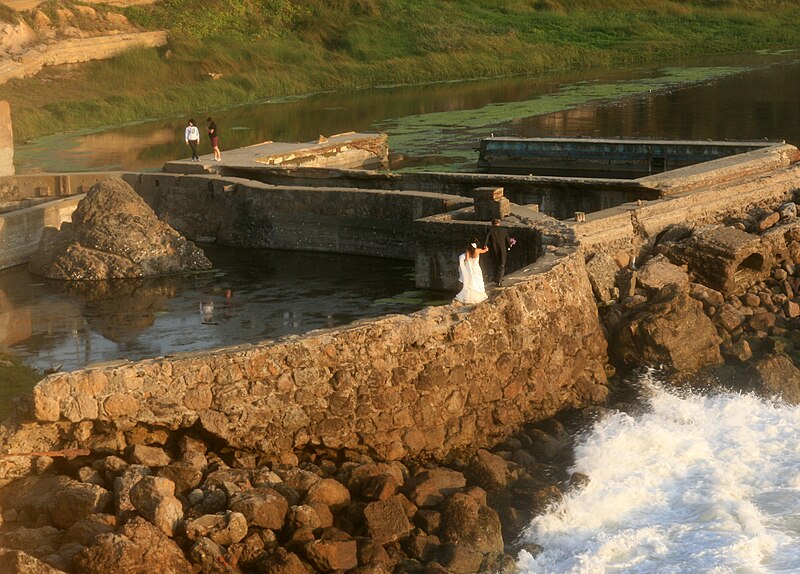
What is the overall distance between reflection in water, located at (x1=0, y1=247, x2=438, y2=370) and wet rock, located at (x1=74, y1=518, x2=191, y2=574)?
7567 mm

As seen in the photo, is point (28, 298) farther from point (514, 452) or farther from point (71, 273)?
point (514, 452)

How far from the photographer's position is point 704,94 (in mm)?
46156

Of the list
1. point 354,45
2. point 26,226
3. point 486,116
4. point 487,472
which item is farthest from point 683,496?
point 354,45

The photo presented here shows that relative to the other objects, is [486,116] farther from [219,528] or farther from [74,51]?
[219,528]

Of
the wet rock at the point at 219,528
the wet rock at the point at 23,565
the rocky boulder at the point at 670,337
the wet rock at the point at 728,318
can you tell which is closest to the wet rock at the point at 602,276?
the rocky boulder at the point at 670,337

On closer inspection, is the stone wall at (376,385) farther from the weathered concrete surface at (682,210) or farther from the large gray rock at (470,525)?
the weathered concrete surface at (682,210)

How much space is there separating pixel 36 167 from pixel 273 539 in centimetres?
2339

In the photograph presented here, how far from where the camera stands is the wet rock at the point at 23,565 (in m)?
11.0

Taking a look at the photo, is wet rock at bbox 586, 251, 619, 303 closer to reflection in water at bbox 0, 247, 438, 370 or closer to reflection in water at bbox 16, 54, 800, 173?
reflection in water at bbox 0, 247, 438, 370

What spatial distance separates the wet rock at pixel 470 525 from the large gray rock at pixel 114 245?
40.9 feet

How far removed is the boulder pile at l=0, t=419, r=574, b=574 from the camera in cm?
1157

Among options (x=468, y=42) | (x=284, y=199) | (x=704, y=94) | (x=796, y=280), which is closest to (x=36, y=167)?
(x=284, y=199)

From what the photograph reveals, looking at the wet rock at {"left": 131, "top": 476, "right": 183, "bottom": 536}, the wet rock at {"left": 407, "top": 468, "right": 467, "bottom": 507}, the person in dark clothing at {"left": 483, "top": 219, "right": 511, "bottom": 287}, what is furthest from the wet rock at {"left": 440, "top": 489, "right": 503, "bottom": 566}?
the person in dark clothing at {"left": 483, "top": 219, "right": 511, "bottom": 287}

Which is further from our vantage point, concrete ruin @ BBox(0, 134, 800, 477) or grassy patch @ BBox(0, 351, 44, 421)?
grassy patch @ BBox(0, 351, 44, 421)
